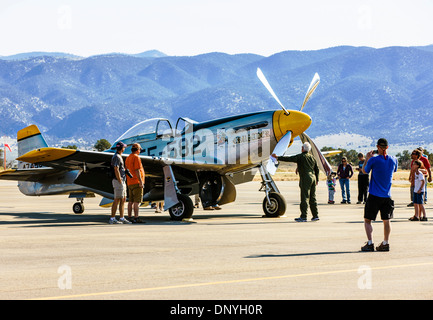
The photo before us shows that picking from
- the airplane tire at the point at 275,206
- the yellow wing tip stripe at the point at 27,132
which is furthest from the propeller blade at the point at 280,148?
the yellow wing tip stripe at the point at 27,132

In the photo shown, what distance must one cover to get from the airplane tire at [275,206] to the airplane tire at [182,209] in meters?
2.17

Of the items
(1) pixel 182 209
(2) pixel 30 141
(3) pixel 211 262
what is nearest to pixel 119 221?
(1) pixel 182 209

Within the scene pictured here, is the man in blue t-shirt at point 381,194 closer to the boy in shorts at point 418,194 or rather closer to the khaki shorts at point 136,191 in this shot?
the boy in shorts at point 418,194

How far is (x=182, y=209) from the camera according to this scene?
1664 centimetres

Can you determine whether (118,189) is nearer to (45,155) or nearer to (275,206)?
(45,155)

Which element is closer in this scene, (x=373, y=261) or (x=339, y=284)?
(x=339, y=284)

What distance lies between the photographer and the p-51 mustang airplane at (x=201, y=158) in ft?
55.3

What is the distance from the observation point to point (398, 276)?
8234mm

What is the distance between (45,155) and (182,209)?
11.2 ft
